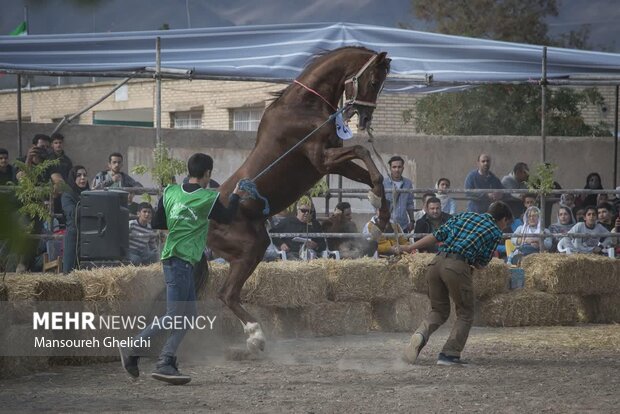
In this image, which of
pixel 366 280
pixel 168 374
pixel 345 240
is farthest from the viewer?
pixel 345 240

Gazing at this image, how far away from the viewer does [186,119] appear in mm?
30344

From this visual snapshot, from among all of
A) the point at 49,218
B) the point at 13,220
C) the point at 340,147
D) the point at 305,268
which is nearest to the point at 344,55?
the point at 340,147

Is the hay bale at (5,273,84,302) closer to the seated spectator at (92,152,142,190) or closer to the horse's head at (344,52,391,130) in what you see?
the horse's head at (344,52,391,130)

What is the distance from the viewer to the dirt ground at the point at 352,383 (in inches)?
232

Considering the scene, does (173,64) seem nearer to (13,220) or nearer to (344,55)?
(344,55)

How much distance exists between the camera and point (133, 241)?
1105 centimetres

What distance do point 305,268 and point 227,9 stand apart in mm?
8245

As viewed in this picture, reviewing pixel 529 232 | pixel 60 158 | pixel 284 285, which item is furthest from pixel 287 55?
pixel 529 232

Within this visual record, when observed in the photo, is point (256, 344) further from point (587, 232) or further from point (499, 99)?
point (499, 99)

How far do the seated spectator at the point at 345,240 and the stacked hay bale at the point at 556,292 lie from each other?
6.13 ft

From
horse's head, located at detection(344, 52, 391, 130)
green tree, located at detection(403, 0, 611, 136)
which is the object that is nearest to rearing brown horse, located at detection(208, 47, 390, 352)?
horse's head, located at detection(344, 52, 391, 130)

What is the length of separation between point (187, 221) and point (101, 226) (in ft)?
8.94

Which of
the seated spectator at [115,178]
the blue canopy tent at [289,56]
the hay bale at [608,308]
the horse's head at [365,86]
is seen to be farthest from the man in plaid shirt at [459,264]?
the seated spectator at [115,178]
